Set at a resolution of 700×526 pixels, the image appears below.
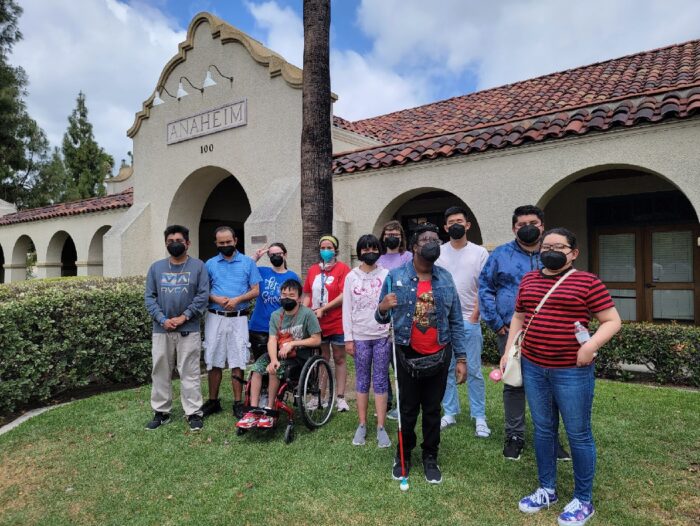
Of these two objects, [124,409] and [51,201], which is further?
[51,201]

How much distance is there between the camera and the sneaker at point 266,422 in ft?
13.8

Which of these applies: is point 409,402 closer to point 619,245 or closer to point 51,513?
point 51,513

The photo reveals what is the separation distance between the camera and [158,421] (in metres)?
4.80

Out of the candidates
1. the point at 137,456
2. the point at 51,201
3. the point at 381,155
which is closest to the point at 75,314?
the point at 137,456

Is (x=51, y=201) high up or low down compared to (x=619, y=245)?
up

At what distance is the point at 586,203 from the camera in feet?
33.1

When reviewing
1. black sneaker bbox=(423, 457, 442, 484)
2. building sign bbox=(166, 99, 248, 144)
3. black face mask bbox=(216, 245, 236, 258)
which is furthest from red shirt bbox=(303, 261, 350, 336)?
building sign bbox=(166, 99, 248, 144)

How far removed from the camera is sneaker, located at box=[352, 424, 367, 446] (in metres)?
4.18

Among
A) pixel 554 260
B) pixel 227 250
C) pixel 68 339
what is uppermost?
pixel 227 250

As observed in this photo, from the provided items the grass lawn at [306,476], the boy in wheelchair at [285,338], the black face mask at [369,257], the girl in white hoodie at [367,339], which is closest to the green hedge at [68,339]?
the grass lawn at [306,476]

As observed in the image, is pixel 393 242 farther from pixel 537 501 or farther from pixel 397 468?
pixel 537 501

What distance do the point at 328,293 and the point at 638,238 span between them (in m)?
7.69

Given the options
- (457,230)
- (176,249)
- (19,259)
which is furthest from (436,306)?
(19,259)

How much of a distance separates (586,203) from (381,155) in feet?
14.8
